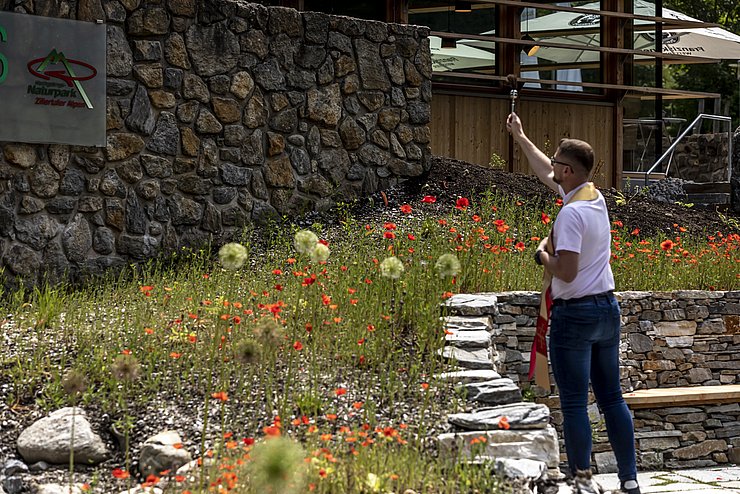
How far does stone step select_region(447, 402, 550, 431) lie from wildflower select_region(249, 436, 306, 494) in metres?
1.56

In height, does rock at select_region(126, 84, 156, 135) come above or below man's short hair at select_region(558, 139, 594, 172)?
above

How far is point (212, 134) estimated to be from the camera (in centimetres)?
966

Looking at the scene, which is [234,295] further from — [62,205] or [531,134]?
[531,134]

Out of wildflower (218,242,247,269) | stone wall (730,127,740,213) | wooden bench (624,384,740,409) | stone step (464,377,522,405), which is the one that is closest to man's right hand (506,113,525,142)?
stone step (464,377,522,405)

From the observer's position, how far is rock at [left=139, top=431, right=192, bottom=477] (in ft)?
15.2

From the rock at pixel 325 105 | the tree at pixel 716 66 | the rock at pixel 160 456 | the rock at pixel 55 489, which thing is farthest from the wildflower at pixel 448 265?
the tree at pixel 716 66

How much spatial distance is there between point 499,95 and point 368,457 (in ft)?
35.8

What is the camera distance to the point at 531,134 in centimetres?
1504

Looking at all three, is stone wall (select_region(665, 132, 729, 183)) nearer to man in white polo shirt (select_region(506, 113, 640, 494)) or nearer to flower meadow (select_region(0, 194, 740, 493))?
flower meadow (select_region(0, 194, 740, 493))

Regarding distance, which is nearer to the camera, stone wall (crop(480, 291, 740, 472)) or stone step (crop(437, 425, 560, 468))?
stone step (crop(437, 425, 560, 468))

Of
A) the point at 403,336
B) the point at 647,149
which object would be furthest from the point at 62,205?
the point at 647,149

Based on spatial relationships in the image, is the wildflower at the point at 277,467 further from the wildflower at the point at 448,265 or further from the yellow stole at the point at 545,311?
the yellow stole at the point at 545,311

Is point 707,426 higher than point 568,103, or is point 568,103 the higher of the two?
point 568,103

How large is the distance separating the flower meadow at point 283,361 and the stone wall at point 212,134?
0.83 metres
